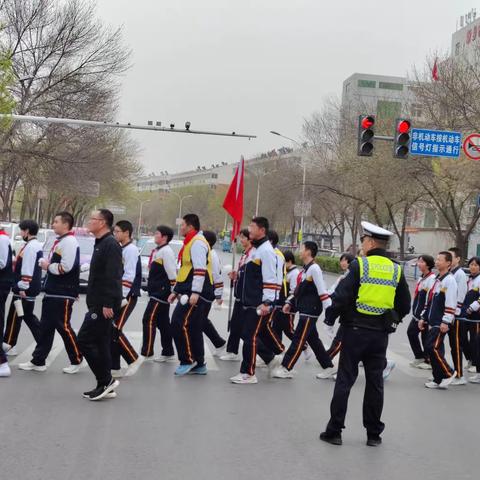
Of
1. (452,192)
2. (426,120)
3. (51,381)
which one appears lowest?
(51,381)

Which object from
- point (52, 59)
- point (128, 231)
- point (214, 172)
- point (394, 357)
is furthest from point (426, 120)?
point (214, 172)

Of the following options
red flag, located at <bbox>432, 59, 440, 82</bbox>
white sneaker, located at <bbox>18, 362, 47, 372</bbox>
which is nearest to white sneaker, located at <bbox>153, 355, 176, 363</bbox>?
white sneaker, located at <bbox>18, 362, 47, 372</bbox>

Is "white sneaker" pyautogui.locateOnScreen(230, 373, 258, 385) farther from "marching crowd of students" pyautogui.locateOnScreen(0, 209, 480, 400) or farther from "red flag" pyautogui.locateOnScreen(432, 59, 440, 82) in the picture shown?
"red flag" pyautogui.locateOnScreen(432, 59, 440, 82)

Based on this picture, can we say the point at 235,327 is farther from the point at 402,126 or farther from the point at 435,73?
A: the point at 435,73

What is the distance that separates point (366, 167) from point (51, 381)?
33709 millimetres

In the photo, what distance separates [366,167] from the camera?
40.8 metres

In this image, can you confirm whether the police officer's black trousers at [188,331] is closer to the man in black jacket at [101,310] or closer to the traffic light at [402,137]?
the man in black jacket at [101,310]

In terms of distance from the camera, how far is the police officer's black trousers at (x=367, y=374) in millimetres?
6457

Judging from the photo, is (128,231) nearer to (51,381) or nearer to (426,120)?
(51,381)

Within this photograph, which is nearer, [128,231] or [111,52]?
[128,231]

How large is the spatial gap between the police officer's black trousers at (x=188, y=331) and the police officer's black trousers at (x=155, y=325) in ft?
2.17

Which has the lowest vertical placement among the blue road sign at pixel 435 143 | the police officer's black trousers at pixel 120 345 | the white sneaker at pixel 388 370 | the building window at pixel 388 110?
the white sneaker at pixel 388 370

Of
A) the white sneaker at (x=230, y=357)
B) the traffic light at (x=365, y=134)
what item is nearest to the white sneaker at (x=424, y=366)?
the white sneaker at (x=230, y=357)

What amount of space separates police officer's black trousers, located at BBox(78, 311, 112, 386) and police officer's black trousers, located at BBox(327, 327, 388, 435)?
2.32 meters
